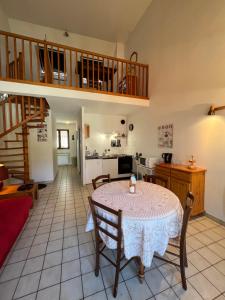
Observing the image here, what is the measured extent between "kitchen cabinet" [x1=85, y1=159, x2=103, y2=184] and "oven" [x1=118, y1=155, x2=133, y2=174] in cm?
79

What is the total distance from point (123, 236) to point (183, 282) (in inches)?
31.8

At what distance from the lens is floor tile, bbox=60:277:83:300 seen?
1.33 m

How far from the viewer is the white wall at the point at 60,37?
4.92 metres

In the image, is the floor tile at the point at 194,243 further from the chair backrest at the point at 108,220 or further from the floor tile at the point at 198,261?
the chair backrest at the point at 108,220

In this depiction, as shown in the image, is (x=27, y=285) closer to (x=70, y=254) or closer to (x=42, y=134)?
(x=70, y=254)

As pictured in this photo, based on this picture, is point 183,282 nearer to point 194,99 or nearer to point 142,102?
point 194,99

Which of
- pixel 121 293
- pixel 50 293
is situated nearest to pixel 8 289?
pixel 50 293

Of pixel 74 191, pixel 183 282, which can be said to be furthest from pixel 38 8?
pixel 183 282

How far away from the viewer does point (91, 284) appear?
4.78 feet

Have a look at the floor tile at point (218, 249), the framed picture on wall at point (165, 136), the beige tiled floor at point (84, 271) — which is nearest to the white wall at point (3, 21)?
the framed picture on wall at point (165, 136)

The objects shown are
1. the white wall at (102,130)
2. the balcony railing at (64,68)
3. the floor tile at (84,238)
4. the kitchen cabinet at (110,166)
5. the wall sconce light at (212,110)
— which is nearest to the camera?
the floor tile at (84,238)

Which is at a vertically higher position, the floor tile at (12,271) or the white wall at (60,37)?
the white wall at (60,37)

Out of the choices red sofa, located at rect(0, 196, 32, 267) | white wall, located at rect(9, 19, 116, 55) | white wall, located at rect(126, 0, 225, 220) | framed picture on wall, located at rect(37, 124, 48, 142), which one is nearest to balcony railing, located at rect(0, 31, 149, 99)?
white wall, located at rect(9, 19, 116, 55)

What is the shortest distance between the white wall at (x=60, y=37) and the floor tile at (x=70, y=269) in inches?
269
